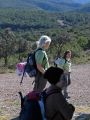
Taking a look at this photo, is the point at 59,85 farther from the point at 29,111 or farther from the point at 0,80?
the point at 0,80

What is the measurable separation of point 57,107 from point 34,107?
0.94 ft

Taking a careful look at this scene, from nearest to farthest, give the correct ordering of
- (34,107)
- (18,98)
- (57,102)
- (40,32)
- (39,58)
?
(57,102) < (34,107) < (39,58) < (18,98) < (40,32)

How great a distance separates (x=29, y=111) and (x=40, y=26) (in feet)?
455

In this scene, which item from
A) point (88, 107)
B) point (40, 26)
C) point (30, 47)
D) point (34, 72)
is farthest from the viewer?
point (40, 26)

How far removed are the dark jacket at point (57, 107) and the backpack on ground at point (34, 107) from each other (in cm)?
5

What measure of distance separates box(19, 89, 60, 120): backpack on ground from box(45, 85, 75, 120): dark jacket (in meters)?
0.05

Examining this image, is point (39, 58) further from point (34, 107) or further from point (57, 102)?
point (57, 102)

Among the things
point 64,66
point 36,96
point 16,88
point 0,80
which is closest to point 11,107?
point 64,66

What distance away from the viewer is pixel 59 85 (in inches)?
209

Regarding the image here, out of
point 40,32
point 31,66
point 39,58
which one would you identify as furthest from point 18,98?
point 40,32

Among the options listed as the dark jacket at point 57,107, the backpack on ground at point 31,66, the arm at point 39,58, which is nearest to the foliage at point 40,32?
the backpack on ground at point 31,66

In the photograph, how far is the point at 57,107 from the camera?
5.19 meters

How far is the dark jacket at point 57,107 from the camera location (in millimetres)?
5195

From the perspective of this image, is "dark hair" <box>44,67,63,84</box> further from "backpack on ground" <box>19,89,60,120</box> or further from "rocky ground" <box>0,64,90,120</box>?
"rocky ground" <box>0,64,90,120</box>
